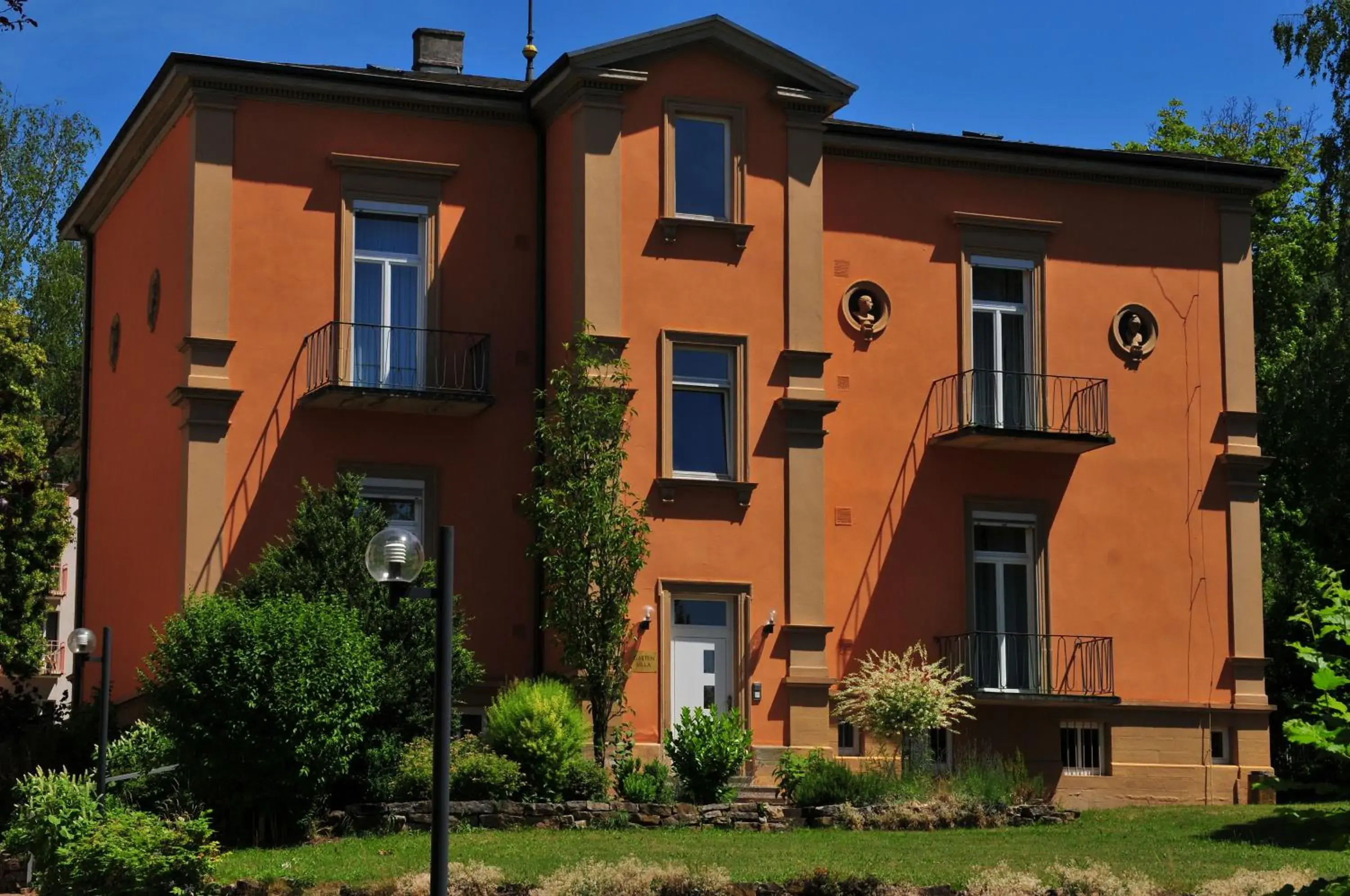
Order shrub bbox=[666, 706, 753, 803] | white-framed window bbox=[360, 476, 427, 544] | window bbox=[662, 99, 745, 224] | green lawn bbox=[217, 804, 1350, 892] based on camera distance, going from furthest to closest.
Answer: window bbox=[662, 99, 745, 224] < white-framed window bbox=[360, 476, 427, 544] < shrub bbox=[666, 706, 753, 803] < green lawn bbox=[217, 804, 1350, 892]

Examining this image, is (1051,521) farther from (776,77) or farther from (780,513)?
(776,77)

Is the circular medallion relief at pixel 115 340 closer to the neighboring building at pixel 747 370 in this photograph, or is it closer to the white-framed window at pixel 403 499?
the neighboring building at pixel 747 370

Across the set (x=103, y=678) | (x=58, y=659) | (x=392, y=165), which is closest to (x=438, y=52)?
(x=392, y=165)

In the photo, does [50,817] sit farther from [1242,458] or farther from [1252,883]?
[1242,458]

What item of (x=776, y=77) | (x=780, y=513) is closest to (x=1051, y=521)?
(x=780, y=513)

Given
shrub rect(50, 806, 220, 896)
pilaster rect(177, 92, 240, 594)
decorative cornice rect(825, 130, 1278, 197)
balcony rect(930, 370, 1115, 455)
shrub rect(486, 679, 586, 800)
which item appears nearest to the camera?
shrub rect(50, 806, 220, 896)

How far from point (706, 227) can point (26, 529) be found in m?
16.5

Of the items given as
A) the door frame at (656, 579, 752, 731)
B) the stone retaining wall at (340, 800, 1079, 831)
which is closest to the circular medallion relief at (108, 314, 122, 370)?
the door frame at (656, 579, 752, 731)

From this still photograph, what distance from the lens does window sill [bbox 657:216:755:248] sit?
26641 millimetres

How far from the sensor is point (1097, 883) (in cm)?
1750

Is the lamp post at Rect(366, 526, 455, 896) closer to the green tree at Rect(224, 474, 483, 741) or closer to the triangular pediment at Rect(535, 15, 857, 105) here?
the green tree at Rect(224, 474, 483, 741)

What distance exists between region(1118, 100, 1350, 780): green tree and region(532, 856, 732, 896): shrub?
13888mm

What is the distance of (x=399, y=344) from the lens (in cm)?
2667

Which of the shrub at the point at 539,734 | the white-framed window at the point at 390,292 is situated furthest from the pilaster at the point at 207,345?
the shrub at the point at 539,734
